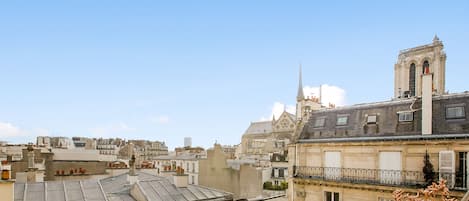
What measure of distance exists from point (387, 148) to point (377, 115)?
1.93 meters

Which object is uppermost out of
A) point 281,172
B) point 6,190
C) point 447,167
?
point 447,167

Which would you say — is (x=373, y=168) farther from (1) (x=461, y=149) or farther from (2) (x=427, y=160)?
(1) (x=461, y=149)

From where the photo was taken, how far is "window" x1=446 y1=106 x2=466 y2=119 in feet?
46.0

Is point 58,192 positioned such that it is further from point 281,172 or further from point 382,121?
point 281,172

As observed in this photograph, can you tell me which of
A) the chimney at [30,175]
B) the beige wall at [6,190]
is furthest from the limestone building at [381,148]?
the beige wall at [6,190]

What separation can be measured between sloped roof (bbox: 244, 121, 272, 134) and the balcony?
181 ft

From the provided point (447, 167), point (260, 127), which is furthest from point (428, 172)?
point (260, 127)

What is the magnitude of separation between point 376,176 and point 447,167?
2814mm

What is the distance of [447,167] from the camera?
43.9ft

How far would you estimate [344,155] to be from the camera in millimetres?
16625

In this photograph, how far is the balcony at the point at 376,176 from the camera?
43.5ft

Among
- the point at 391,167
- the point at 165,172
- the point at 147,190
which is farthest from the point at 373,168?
the point at 165,172

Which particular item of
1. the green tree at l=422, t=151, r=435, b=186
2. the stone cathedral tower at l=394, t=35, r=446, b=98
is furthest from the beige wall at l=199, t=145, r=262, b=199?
the stone cathedral tower at l=394, t=35, r=446, b=98

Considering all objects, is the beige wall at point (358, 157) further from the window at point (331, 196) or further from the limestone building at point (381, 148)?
the window at point (331, 196)
